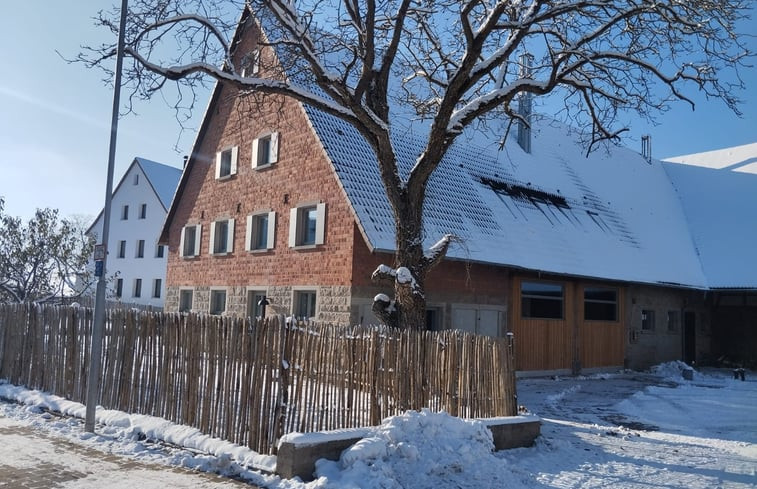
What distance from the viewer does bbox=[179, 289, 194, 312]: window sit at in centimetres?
2208

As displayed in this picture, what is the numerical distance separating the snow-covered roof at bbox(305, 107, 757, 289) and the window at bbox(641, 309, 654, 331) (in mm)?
1606

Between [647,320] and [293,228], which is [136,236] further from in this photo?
[647,320]

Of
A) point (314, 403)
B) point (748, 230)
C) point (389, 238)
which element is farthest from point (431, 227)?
point (748, 230)

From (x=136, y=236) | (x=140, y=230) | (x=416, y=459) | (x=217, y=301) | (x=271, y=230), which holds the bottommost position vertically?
→ (x=416, y=459)

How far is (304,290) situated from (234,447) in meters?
9.31

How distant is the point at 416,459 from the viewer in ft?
23.6

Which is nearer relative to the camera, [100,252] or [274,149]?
[100,252]

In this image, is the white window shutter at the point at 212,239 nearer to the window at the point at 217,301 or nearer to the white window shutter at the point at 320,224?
the window at the point at 217,301

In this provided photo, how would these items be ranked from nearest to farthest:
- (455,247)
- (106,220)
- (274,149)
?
1. (106,220)
2. (455,247)
3. (274,149)

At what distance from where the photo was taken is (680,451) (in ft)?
32.1

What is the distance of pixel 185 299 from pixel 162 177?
21965mm

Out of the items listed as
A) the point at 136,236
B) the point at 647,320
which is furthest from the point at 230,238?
the point at 136,236

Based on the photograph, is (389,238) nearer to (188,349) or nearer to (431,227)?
(431,227)

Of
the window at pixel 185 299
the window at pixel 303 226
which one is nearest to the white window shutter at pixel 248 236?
the window at pixel 303 226
